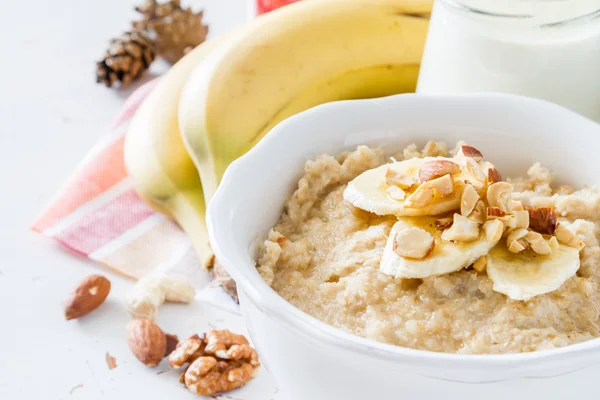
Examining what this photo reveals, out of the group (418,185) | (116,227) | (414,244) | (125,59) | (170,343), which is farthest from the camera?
(125,59)

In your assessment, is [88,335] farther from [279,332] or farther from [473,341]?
[473,341]

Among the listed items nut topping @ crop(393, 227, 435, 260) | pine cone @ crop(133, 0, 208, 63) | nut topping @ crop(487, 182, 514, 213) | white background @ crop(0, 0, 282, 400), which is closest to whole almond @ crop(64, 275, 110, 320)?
white background @ crop(0, 0, 282, 400)

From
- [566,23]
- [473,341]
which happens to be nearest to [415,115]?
[566,23]

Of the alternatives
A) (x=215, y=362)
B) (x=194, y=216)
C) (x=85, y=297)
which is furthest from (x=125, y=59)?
(x=215, y=362)

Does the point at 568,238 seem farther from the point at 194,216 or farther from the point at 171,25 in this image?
the point at 171,25

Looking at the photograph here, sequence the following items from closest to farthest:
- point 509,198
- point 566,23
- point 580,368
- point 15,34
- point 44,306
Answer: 1. point 580,368
2. point 509,198
3. point 566,23
4. point 44,306
5. point 15,34

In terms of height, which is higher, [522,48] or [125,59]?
[522,48]
